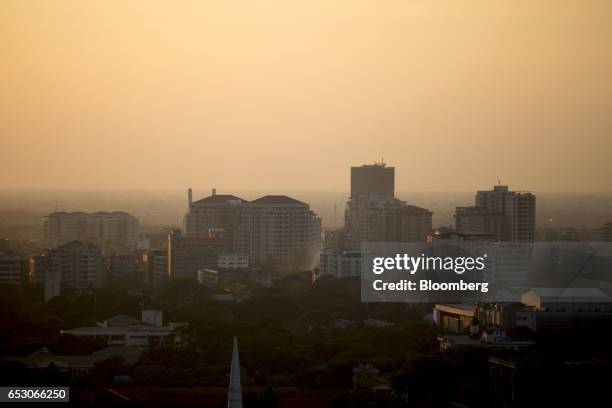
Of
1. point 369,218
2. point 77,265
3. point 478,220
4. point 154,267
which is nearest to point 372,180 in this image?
point 369,218

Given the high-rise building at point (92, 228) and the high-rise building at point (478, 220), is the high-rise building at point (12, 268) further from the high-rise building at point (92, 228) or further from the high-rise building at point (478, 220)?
the high-rise building at point (478, 220)

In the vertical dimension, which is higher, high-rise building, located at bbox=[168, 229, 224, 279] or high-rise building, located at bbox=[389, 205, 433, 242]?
high-rise building, located at bbox=[389, 205, 433, 242]

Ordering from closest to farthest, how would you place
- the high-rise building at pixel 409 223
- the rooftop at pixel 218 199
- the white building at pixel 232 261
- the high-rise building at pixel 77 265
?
the high-rise building at pixel 77 265, the white building at pixel 232 261, the high-rise building at pixel 409 223, the rooftop at pixel 218 199

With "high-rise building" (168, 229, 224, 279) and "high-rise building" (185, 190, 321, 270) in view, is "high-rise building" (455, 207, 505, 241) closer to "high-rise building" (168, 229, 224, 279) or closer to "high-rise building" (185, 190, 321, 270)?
"high-rise building" (185, 190, 321, 270)

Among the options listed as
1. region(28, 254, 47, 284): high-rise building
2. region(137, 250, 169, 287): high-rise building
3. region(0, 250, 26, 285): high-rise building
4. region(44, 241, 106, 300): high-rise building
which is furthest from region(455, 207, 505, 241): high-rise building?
region(0, 250, 26, 285): high-rise building

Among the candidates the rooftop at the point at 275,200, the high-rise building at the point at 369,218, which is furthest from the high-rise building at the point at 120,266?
the rooftop at the point at 275,200

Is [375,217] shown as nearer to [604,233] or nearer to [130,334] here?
[604,233]
